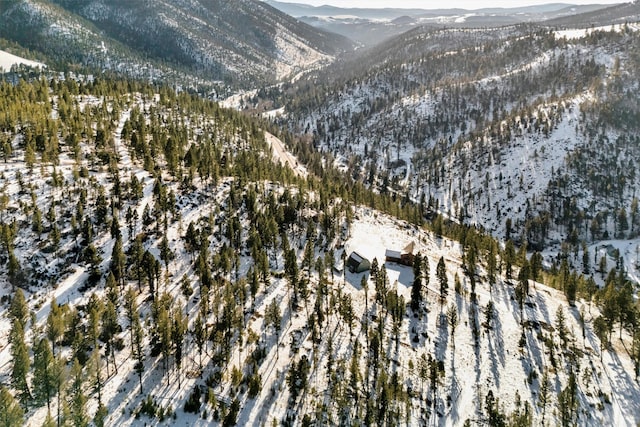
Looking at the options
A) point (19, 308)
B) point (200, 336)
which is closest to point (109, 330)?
point (19, 308)

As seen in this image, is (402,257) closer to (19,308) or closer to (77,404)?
(77,404)

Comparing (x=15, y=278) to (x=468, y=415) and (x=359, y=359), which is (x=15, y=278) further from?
(x=468, y=415)

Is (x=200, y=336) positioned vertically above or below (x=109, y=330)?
below

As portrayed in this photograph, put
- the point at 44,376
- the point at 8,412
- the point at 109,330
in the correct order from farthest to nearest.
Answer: the point at 109,330
the point at 44,376
the point at 8,412

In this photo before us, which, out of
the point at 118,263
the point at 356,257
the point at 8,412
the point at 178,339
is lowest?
the point at 356,257

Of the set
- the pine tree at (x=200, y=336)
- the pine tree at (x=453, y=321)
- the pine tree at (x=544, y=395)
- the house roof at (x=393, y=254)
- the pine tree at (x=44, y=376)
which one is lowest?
the pine tree at (x=544, y=395)

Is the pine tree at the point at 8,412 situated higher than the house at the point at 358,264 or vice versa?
the pine tree at the point at 8,412

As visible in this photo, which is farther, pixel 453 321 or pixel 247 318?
pixel 453 321

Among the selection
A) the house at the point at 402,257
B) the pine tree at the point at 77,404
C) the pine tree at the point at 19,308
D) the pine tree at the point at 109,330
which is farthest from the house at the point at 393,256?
the pine tree at the point at 19,308

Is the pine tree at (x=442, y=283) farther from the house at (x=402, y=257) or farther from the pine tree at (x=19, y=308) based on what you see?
the pine tree at (x=19, y=308)

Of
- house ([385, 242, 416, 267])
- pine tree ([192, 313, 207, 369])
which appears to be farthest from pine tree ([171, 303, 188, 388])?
house ([385, 242, 416, 267])
